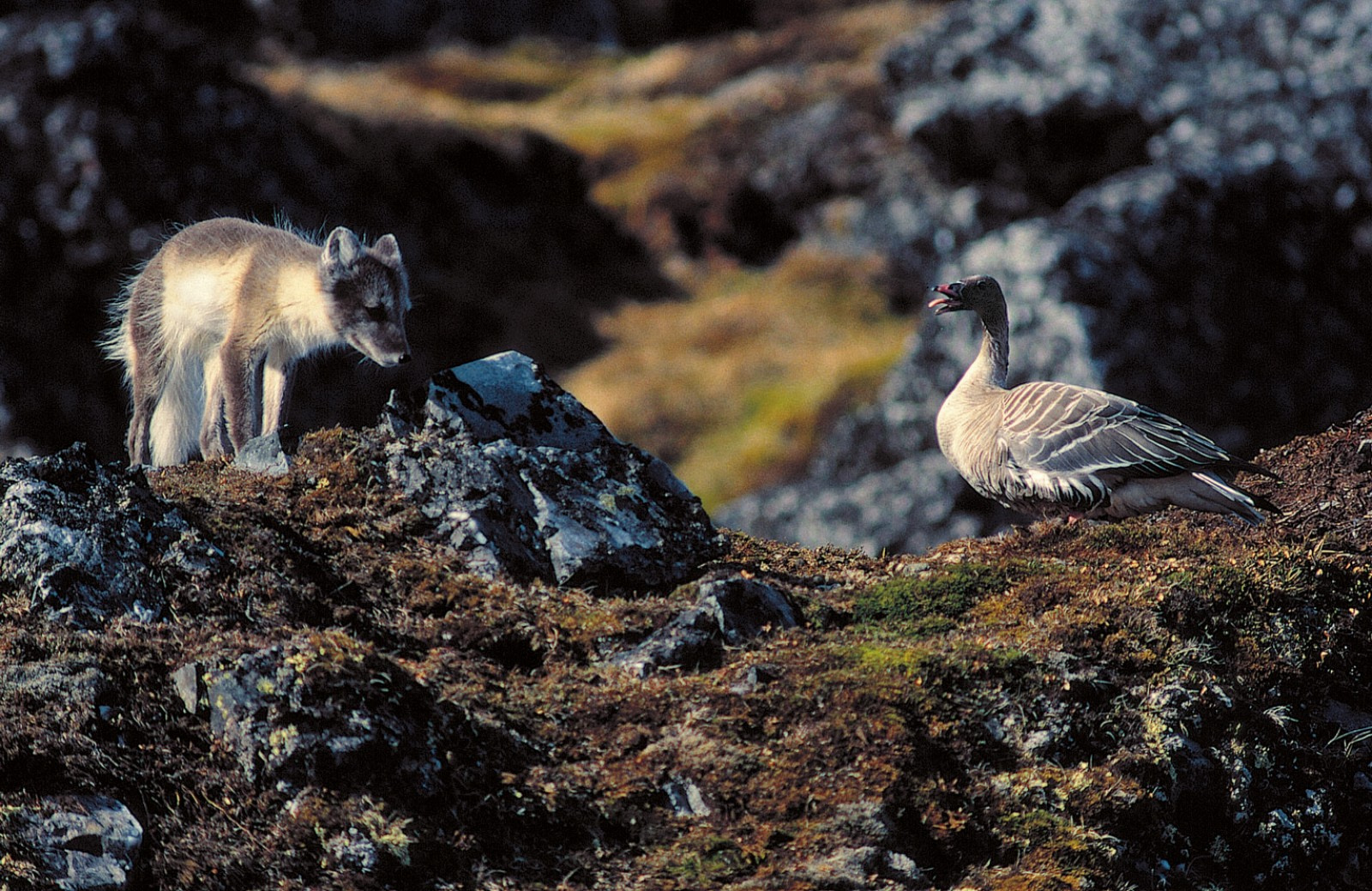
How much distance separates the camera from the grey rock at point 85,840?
20.5ft

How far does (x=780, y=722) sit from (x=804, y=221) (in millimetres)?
38970

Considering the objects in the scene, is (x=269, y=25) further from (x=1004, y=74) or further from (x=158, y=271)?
(x=158, y=271)

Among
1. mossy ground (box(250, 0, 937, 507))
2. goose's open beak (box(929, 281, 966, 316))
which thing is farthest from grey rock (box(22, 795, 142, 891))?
mossy ground (box(250, 0, 937, 507))

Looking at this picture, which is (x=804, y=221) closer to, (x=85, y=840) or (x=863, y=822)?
(x=863, y=822)

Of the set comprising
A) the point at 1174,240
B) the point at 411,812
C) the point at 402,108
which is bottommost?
the point at 411,812

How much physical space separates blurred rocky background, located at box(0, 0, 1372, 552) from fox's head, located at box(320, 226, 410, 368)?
256 inches

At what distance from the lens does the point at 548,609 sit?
8898 mm

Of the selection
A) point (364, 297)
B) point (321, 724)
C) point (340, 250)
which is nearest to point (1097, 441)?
point (364, 297)

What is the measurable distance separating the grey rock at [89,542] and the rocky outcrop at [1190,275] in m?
17.1

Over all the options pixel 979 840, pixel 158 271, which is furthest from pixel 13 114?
pixel 979 840

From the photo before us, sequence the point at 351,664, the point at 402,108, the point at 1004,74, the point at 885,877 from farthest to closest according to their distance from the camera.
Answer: the point at 402,108 < the point at 1004,74 < the point at 351,664 < the point at 885,877

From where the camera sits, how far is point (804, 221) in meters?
45.3

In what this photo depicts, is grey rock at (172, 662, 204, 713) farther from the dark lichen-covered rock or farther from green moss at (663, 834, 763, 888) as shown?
green moss at (663, 834, 763, 888)

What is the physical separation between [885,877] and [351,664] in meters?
3.00
